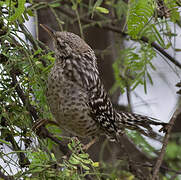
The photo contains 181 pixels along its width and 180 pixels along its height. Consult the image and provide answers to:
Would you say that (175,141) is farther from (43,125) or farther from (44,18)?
(43,125)

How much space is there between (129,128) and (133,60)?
0.65 metres

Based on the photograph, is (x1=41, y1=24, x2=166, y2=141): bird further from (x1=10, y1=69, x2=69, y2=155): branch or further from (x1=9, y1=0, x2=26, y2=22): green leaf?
(x1=9, y1=0, x2=26, y2=22): green leaf

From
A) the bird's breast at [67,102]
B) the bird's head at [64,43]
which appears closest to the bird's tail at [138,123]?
the bird's breast at [67,102]

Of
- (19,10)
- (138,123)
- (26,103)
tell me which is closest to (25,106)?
(26,103)

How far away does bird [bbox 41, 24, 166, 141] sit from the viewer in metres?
2.55

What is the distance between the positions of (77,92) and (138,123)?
2.32 feet

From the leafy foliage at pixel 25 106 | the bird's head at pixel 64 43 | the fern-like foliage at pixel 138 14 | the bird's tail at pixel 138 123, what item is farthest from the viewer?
the bird's tail at pixel 138 123

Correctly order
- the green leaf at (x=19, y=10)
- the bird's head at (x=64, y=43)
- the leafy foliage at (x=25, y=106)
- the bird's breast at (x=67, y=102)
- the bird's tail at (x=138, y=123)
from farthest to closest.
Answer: the bird's tail at (x=138, y=123) < the bird's head at (x=64, y=43) < the bird's breast at (x=67, y=102) < the green leaf at (x=19, y=10) < the leafy foliage at (x=25, y=106)

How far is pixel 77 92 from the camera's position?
8.59 feet

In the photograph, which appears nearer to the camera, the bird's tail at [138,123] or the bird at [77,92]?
the bird at [77,92]

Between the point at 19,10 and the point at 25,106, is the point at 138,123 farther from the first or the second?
the point at 19,10

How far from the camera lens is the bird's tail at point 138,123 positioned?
3004 millimetres

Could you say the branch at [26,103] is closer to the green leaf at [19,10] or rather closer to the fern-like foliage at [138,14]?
the green leaf at [19,10]

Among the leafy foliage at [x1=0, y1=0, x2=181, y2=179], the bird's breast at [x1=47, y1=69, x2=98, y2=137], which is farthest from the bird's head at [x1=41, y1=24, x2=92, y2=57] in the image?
the leafy foliage at [x1=0, y1=0, x2=181, y2=179]
